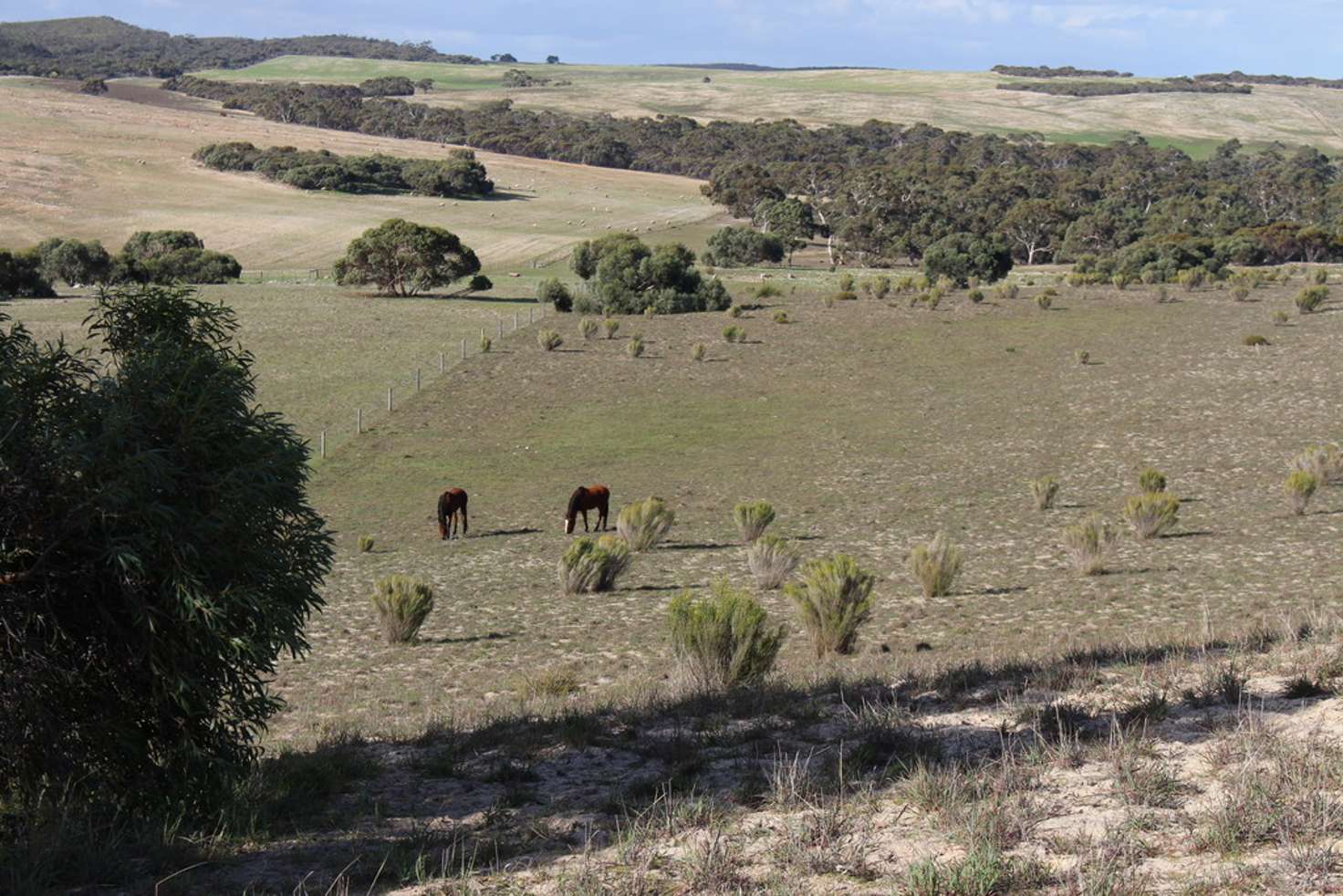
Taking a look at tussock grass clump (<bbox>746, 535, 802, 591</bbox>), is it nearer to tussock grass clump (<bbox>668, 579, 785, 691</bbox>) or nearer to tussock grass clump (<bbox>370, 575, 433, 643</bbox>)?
tussock grass clump (<bbox>370, 575, 433, 643</bbox>)

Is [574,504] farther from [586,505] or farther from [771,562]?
[771,562]

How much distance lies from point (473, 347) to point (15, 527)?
4129cm

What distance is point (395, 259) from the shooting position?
6512 centimetres

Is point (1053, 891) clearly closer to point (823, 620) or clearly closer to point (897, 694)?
point (897, 694)

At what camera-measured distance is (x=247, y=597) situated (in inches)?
334

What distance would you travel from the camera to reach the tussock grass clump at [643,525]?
23.1 meters

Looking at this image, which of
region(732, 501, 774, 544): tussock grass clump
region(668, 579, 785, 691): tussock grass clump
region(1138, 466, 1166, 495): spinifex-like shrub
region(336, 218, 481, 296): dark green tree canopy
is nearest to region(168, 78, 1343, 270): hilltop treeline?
region(336, 218, 481, 296): dark green tree canopy

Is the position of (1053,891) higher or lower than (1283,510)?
higher

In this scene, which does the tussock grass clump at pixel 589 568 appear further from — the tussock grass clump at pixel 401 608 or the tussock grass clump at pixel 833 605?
the tussock grass clump at pixel 833 605

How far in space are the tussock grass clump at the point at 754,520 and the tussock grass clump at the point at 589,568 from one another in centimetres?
375

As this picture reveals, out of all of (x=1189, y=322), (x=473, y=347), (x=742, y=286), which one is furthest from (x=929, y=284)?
(x=473, y=347)

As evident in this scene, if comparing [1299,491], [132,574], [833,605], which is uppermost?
[132,574]

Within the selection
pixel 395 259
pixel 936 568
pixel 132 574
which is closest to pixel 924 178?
pixel 395 259

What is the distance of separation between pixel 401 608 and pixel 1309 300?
4806 cm
